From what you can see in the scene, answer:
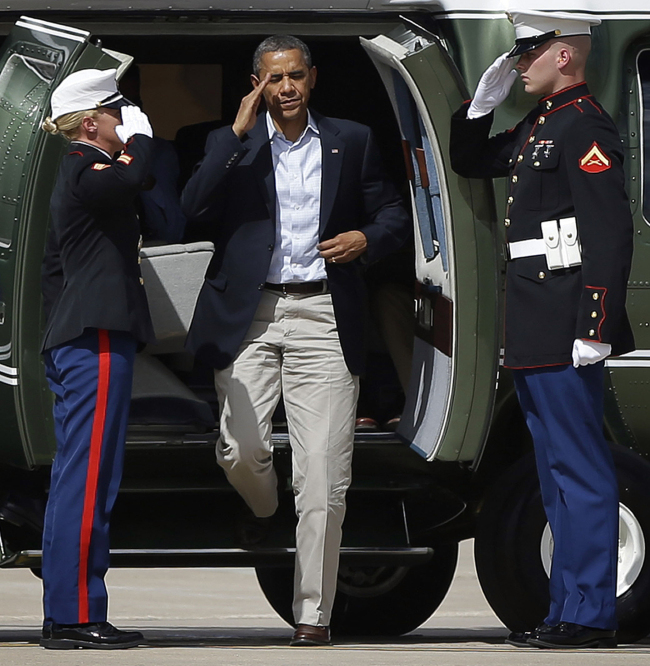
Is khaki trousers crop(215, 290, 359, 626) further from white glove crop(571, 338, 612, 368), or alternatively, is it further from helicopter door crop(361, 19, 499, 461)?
white glove crop(571, 338, 612, 368)

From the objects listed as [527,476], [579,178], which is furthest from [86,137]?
[527,476]

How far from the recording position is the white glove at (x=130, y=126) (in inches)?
209

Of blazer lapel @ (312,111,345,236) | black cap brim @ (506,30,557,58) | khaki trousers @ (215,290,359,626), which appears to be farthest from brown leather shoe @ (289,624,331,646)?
black cap brim @ (506,30,557,58)

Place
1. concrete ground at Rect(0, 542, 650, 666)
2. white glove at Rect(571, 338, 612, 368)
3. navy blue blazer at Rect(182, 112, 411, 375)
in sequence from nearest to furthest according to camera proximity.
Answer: concrete ground at Rect(0, 542, 650, 666) < white glove at Rect(571, 338, 612, 368) < navy blue blazer at Rect(182, 112, 411, 375)

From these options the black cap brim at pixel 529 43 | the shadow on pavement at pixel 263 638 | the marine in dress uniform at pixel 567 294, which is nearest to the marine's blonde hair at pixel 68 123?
the marine in dress uniform at pixel 567 294

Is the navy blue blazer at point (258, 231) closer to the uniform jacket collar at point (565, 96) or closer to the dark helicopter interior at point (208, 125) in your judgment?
the dark helicopter interior at point (208, 125)

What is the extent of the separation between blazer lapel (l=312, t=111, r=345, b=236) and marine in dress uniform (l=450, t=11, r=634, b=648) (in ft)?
1.65

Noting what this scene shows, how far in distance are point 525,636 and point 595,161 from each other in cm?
162

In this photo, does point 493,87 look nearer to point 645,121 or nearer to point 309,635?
point 645,121

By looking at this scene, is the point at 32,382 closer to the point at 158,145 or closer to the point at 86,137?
the point at 86,137

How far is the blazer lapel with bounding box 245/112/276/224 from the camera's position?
5.62 meters

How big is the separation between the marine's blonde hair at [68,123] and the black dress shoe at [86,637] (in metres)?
1.65

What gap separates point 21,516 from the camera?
5.79m

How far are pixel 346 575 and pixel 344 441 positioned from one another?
1543 millimetres
